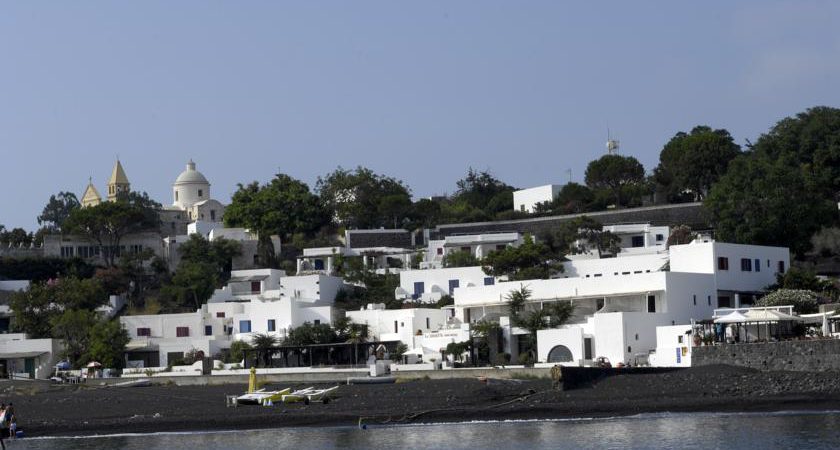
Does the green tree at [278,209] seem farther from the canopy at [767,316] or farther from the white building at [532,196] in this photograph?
the canopy at [767,316]

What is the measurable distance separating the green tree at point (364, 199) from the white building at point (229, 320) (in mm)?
18549

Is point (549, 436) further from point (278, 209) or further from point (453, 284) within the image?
point (278, 209)

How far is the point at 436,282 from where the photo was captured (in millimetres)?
66938

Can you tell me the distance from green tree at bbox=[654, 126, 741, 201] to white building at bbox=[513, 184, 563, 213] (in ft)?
26.1


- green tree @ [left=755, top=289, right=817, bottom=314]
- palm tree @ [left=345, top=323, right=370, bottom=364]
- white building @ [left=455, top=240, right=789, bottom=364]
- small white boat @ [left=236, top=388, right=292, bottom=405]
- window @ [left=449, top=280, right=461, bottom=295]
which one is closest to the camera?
small white boat @ [left=236, top=388, right=292, bottom=405]

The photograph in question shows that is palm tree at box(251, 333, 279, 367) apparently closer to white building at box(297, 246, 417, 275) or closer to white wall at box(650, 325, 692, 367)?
white building at box(297, 246, 417, 275)

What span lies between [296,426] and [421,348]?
1456 centimetres

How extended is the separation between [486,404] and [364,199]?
150ft

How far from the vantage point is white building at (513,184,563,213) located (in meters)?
91.6

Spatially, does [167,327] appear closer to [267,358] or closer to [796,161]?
[267,358]

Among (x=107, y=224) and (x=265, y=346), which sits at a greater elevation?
(x=107, y=224)

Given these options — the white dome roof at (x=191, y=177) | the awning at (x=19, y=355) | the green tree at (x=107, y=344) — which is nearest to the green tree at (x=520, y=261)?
the green tree at (x=107, y=344)

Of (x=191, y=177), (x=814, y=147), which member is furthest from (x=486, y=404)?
(x=191, y=177)

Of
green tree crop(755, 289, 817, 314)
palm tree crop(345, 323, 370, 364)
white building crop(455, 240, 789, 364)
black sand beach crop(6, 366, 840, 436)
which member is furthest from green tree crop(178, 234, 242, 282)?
green tree crop(755, 289, 817, 314)
